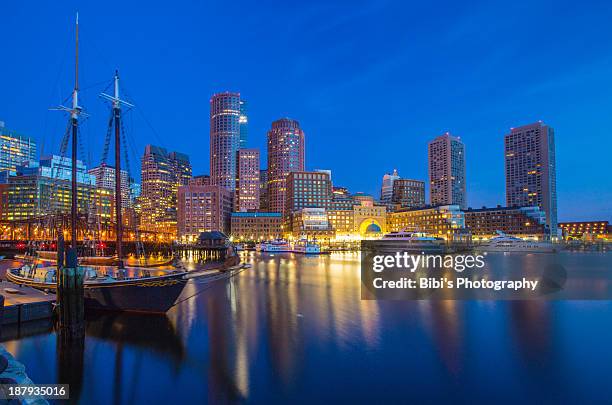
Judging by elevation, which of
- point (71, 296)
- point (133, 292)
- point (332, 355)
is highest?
point (71, 296)

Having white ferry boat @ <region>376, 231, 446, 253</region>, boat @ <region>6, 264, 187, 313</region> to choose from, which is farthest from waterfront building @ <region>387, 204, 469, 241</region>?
boat @ <region>6, 264, 187, 313</region>

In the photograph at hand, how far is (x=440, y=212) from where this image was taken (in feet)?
607

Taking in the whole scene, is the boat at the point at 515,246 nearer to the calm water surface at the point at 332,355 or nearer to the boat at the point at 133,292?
the calm water surface at the point at 332,355

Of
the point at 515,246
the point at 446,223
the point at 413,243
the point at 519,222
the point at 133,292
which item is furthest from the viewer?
the point at 519,222

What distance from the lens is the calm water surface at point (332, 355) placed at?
62.5 ft

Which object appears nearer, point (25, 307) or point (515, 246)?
point (25, 307)

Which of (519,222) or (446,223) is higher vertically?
(519,222)

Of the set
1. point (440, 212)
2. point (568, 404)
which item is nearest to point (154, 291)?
point (568, 404)

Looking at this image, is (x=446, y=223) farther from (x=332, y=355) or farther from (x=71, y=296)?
(x=71, y=296)

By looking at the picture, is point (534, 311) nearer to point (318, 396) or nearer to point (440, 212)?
point (318, 396)

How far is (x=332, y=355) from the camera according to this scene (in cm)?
2419

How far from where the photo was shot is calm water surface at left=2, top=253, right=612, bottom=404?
1905 centimetres

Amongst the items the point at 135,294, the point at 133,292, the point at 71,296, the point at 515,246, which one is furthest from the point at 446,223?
the point at 71,296

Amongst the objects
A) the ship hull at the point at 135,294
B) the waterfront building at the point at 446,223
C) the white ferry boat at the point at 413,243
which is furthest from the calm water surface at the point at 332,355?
the waterfront building at the point at 446,223
